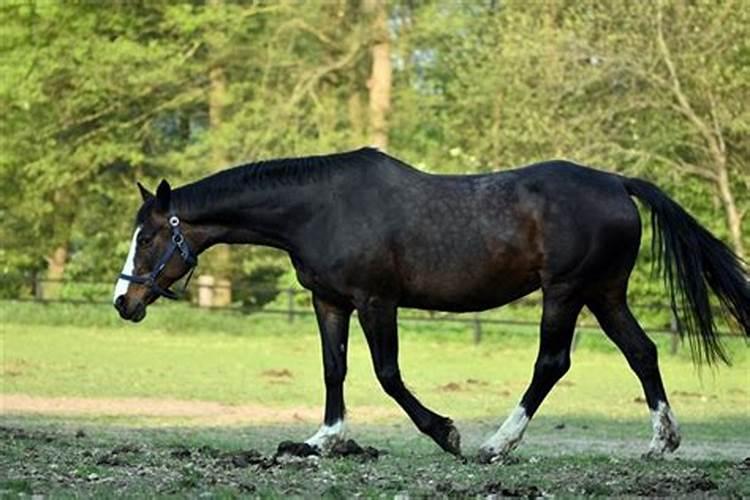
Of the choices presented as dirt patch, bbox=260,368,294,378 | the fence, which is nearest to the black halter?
dirt patch, bbox=260,368,294,378

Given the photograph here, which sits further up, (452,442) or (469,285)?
(469,285)

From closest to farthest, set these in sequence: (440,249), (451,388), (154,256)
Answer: (440,249) < (154,256) < (451,388)

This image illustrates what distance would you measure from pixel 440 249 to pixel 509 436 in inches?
53.9

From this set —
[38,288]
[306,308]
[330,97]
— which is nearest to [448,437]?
[306,308]

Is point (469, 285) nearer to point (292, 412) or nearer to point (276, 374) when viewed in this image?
point (292, 412)

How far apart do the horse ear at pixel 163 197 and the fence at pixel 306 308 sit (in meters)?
16.0

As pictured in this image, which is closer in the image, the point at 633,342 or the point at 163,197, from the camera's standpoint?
the point at 163,197

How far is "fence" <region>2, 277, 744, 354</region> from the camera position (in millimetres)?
32688

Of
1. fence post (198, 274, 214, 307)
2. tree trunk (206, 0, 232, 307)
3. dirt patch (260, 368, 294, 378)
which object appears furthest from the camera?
fence post (198, 274, 214, 307)

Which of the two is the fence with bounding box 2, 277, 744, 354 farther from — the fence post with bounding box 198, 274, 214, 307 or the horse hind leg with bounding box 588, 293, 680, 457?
the horse hind leg with bounding box 588, 293, 680, 457

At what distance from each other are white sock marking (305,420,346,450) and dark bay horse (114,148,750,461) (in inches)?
0.5

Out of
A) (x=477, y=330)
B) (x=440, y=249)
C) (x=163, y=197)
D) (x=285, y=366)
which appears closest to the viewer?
(x=440, y=249)

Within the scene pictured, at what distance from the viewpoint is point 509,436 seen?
37.0ft

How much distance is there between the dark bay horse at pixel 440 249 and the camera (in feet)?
37.6
